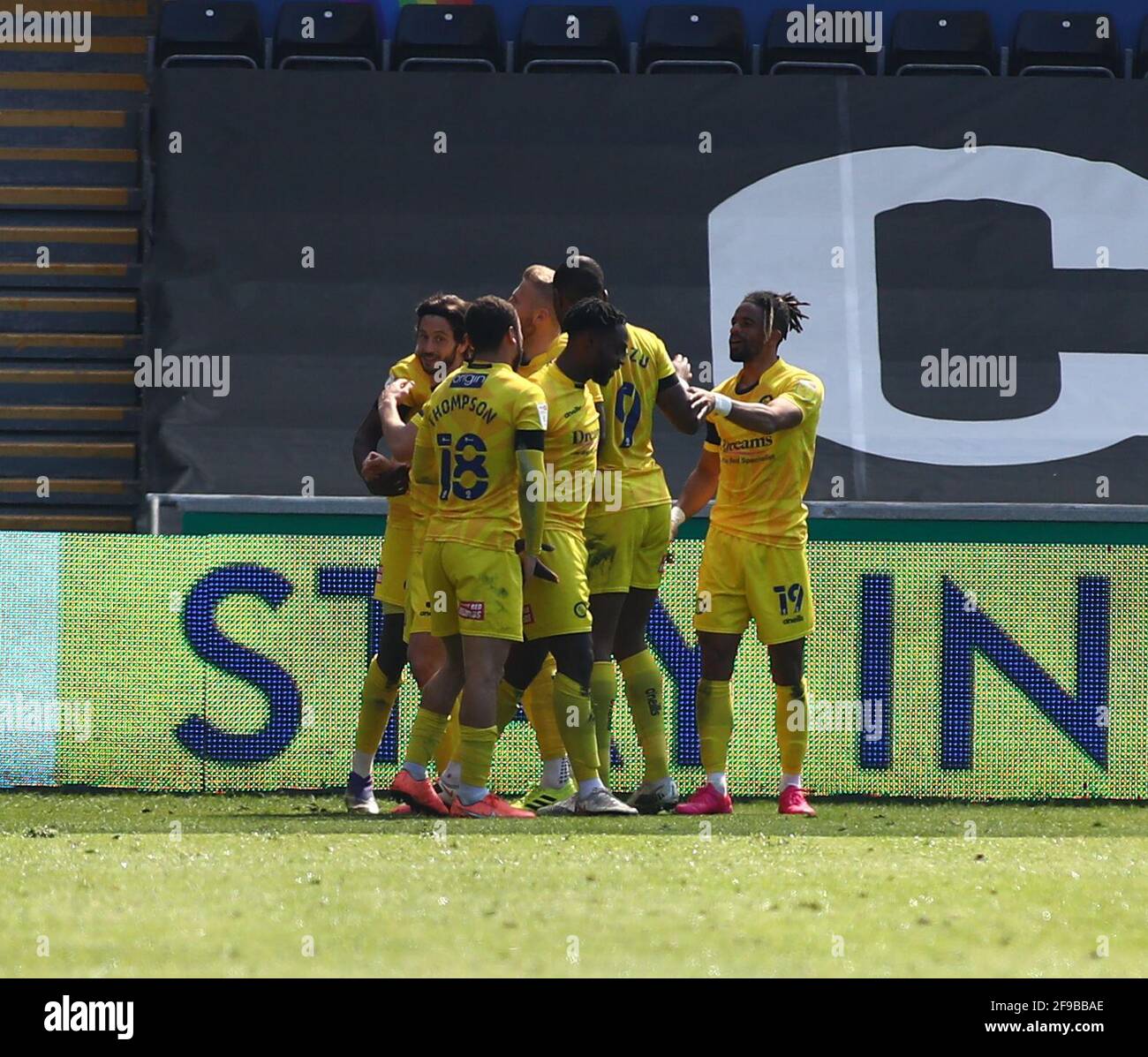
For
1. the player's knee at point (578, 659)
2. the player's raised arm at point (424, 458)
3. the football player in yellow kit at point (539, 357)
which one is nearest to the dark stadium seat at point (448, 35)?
the football player in yellow kit at point (539, 357)

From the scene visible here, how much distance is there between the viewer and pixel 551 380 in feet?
23.7

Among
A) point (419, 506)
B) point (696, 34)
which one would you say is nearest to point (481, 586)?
point (419, 506)

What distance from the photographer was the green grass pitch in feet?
13.6

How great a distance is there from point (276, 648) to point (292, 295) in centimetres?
400

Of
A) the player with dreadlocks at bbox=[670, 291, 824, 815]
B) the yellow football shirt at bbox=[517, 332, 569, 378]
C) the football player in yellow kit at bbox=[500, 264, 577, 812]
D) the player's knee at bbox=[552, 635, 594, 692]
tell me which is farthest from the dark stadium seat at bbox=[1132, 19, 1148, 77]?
the player's knee at bbox=[552, 635, 594, 692]

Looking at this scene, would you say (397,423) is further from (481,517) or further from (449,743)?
(449,743)

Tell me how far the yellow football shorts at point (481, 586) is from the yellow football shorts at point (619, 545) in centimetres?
57

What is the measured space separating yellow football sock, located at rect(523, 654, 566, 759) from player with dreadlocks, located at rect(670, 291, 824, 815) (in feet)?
A: 1.85

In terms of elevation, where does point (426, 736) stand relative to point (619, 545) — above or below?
below

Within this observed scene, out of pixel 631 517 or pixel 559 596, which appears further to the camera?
pixel 631 517

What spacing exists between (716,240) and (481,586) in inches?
231

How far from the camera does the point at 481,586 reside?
22.6 feet

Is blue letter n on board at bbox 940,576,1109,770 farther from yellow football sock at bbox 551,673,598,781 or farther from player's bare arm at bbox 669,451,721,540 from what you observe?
yellow football sock at bbox 551,673,598,781

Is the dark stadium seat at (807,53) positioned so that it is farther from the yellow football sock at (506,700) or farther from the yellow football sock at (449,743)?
the yellow football sock at (506,700)
